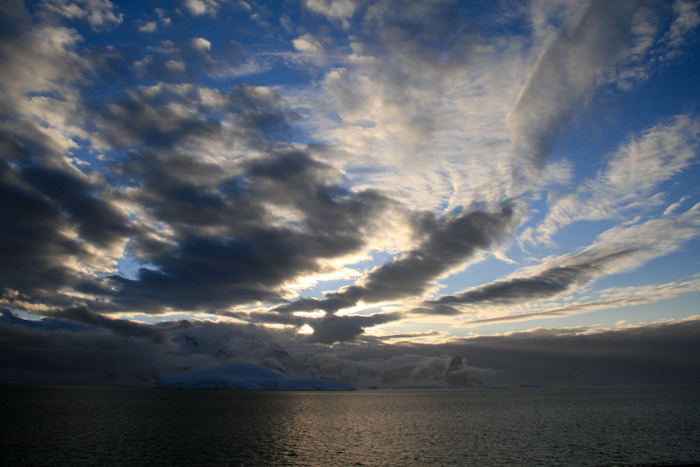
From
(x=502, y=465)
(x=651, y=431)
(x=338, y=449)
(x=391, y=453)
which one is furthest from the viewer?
(x=651, y=431)

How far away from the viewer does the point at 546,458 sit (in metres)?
56.0

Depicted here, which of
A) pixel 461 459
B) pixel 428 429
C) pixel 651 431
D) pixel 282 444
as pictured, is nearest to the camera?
pixel 461 459

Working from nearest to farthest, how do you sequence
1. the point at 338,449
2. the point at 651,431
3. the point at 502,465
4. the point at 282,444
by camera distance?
the point at 502,465
the point at 338,449
the point at 282,444
the point at 651,431

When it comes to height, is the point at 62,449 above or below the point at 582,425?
above

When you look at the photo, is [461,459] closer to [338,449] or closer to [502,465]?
[502,465]

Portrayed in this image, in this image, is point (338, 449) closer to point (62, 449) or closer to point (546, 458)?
point (546, 458)

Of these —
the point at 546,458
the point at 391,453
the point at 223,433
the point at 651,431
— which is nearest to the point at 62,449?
the point at 223,433

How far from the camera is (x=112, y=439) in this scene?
73125 millimetres

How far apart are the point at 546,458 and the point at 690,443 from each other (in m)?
34.3

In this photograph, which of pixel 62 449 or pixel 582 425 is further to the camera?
pixel 582 425

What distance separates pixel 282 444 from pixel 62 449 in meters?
35.4

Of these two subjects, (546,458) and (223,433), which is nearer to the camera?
(546,458)

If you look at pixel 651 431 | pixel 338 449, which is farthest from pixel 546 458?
pixel 651 431

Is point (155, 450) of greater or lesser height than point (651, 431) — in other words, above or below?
above
